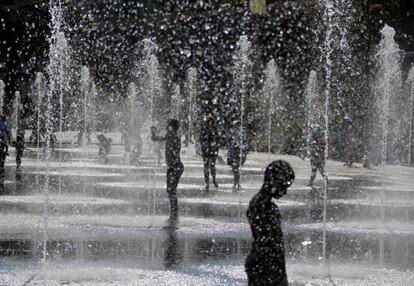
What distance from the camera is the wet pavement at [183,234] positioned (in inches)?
319

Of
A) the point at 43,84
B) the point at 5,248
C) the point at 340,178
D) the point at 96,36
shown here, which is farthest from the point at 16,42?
the point at 5,248

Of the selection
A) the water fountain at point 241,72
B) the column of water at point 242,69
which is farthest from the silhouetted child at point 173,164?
the column of water at point 242,69

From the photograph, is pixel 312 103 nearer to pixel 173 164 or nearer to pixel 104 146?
pixel 104 146

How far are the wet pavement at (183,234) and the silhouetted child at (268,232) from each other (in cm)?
269

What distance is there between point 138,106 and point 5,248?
126 ft

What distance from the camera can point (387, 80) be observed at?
1155 inches

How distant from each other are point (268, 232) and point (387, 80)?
25.2 meters

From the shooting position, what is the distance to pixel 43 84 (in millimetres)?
50344

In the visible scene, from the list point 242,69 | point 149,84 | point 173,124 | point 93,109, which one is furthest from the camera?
point 93,109

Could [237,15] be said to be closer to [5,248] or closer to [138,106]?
[138,106]

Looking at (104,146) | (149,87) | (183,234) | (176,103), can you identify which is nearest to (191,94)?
(176,103)

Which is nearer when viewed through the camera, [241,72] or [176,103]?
[176,103]

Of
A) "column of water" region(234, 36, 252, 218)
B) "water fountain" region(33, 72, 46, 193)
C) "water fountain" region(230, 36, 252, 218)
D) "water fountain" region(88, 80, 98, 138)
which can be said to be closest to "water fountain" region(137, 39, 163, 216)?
"water fountain" region(88, 80, 98, 138)

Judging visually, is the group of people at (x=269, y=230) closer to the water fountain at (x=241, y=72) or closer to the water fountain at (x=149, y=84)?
the water fountain at (x=241, y=72)
